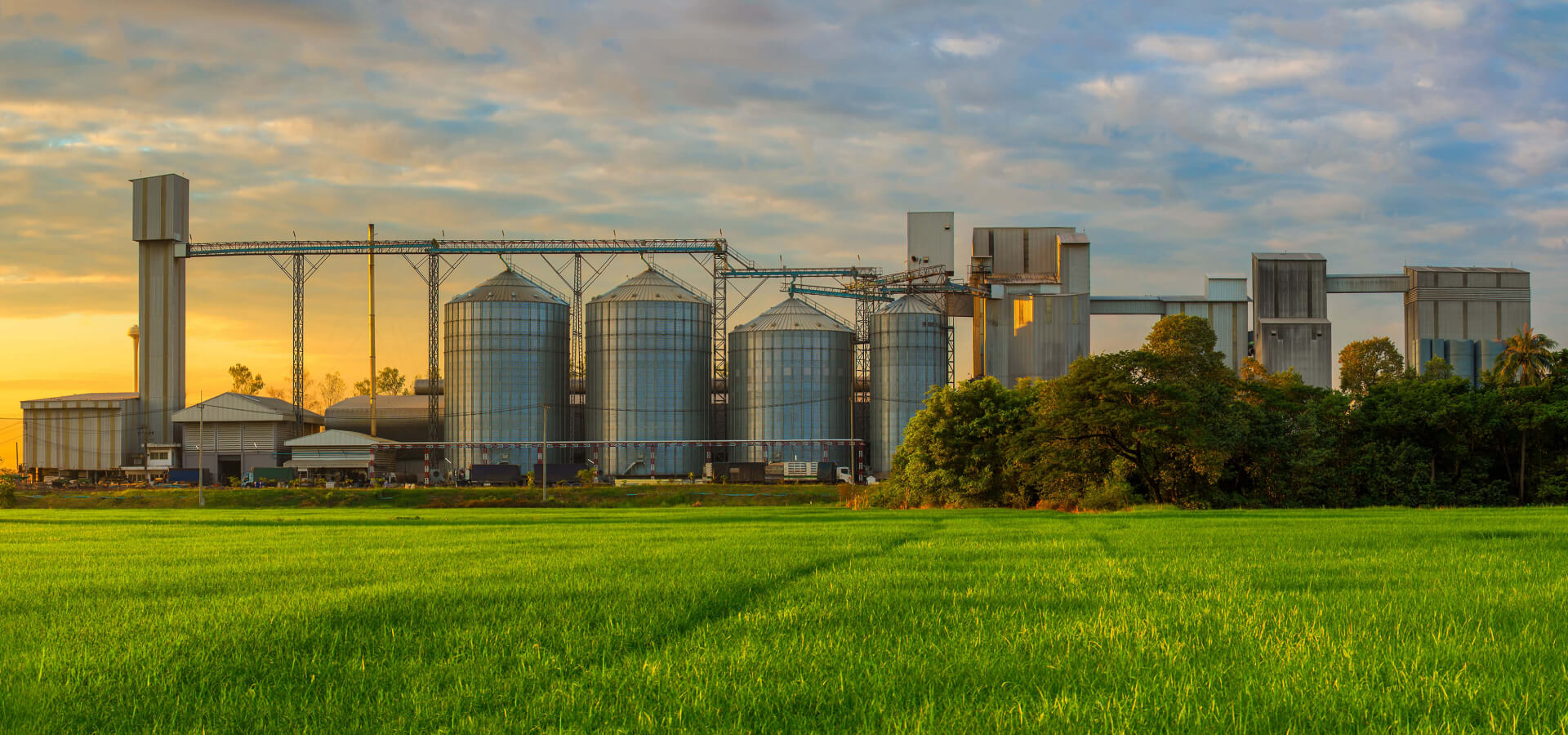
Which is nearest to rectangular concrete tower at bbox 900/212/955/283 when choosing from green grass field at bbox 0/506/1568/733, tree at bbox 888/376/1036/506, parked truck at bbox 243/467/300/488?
tree at bbox 888/376/1036/506

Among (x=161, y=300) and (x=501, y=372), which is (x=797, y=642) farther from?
(x=161, y=300)

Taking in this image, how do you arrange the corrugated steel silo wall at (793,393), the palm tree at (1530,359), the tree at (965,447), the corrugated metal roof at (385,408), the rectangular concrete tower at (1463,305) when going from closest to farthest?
the tree at (965,447) < the palm tree at (1530,359) < the rectangular concrete tower at (1463,305) < the corrugated steel silo wall at (793,393) < the corrugated metal roof at (385,408)

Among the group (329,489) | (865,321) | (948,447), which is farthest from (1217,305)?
(329,489)

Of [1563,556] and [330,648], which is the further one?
[1563,556]

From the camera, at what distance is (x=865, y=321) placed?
10838 cm

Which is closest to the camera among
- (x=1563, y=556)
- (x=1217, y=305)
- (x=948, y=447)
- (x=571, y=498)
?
(x=1563, y=556)

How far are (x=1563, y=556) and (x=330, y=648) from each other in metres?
16.3

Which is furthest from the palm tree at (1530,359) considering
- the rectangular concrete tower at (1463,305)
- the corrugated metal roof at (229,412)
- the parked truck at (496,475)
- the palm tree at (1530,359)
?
the corrugated metal roof at (229,412)

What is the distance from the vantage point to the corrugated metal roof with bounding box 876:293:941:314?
103812 millimetres

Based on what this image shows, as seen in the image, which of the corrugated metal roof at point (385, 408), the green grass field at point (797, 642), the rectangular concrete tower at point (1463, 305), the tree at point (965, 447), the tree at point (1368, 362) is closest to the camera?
the green grass field at point (797, 642)

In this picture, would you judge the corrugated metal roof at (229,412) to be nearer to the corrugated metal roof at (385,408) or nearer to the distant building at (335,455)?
the distant building at (335,455)

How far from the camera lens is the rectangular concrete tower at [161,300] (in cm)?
10306

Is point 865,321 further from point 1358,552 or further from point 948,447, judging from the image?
point 1358,552

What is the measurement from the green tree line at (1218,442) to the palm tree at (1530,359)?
79.1 inches
